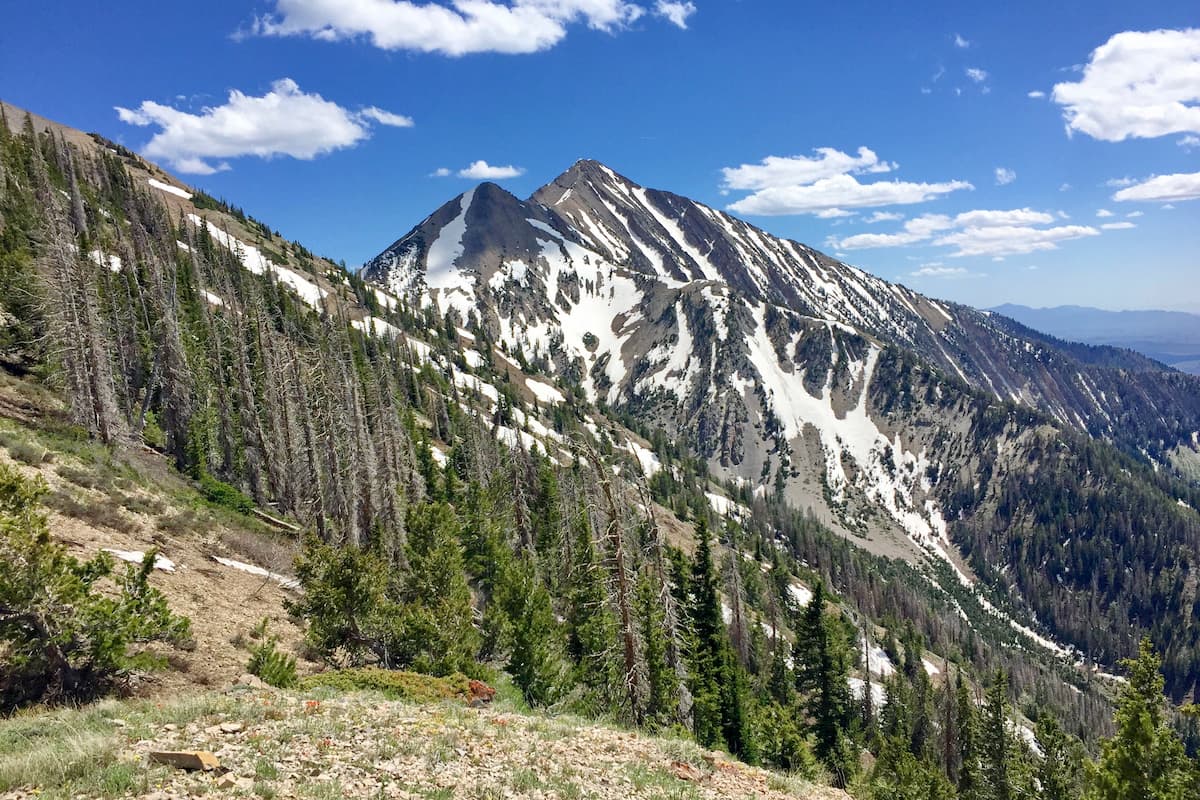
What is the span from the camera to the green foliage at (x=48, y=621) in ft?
39.3

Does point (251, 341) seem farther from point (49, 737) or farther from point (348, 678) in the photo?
point (49, 737)

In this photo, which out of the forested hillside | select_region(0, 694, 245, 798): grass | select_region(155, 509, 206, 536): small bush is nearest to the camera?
select_region(0, 694, 245, 798): grass

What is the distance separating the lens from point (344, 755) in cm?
1091

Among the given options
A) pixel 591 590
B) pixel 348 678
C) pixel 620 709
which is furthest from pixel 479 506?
pixel 348 678

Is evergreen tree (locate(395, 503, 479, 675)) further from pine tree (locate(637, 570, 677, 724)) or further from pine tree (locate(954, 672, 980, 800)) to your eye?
pine tree (locate(954, 672, 980, 800))

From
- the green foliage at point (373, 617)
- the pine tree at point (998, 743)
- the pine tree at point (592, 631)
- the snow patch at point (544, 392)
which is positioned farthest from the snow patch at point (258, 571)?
the snow patch at point (544, 392)

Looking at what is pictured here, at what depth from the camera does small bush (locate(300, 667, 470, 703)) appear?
56.4ft

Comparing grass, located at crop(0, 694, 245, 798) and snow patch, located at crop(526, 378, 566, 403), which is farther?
snow patch, located at crop(526, 378, 566, 403)

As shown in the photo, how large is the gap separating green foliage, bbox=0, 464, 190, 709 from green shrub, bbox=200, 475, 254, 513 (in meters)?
23.7

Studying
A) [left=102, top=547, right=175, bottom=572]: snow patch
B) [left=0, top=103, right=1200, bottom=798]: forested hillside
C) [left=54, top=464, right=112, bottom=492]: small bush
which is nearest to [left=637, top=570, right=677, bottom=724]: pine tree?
[left=0, top=103, right=1200, bottom=798]: forested hillside

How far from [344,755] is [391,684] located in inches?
293

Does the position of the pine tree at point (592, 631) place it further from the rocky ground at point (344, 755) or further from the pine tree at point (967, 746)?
the pine tree at point (967, 746)

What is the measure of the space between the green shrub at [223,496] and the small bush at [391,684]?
22203 mm

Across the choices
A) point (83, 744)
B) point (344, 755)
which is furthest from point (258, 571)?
point (83, 744)
